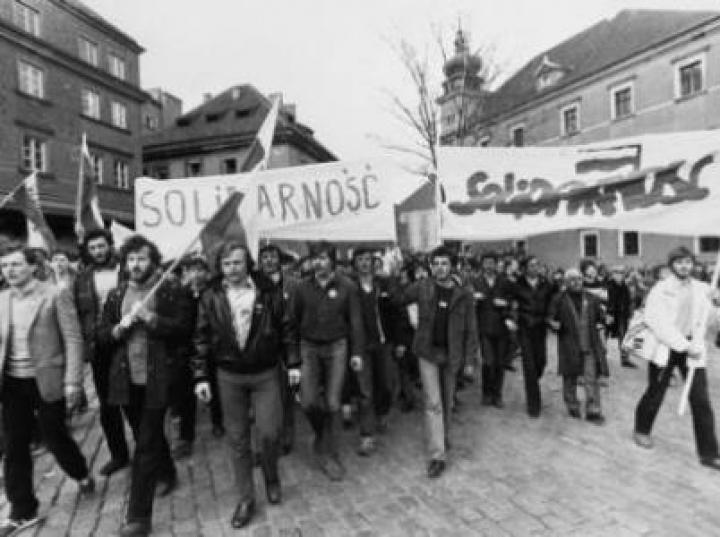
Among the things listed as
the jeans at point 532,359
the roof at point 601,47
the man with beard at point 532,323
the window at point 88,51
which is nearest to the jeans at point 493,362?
the man with beard at point 532,323

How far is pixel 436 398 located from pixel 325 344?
110 cm

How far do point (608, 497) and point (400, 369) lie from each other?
2789 mm

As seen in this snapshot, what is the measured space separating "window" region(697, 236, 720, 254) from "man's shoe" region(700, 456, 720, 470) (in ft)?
69.8

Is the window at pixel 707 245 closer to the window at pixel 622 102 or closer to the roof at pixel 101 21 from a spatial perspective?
the window at pixel 622 102

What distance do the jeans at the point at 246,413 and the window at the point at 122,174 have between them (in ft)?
84.4

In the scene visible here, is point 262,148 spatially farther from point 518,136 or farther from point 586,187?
point 518,136

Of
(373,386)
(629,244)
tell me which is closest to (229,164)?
(629,244)

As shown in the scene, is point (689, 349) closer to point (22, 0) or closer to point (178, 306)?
point (178, 306)

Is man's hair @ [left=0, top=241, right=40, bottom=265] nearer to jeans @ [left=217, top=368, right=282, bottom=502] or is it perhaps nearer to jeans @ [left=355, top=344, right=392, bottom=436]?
jeans @ [left=217, top=368, right=282, bottom=502]

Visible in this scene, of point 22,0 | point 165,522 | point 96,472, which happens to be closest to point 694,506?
point 165,522

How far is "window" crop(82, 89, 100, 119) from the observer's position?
24094 millimetres

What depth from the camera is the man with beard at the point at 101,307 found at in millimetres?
4156

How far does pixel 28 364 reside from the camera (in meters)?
3.47

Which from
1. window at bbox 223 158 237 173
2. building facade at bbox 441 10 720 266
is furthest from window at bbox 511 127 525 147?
window at bbox 223 158 237 173
